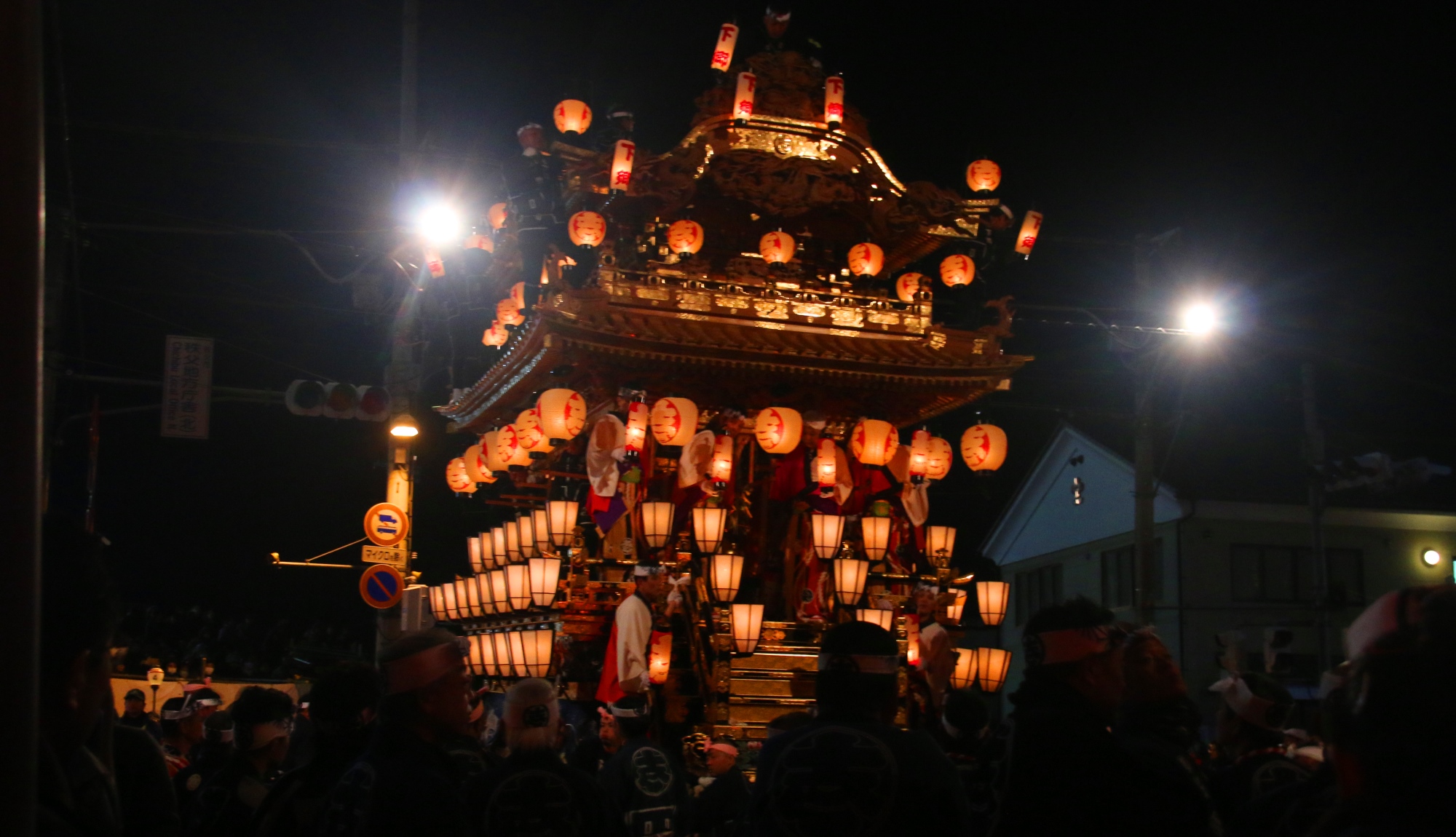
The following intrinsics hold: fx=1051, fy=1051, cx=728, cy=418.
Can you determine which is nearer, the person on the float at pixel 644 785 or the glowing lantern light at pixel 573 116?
the person on the float at pixel 644 785

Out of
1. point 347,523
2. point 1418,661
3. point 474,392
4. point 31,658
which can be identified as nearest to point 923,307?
point 474,392

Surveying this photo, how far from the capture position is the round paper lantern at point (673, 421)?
13.3 meters

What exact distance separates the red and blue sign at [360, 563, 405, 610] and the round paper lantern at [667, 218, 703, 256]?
234 inches

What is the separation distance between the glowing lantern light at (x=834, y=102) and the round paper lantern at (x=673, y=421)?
4.65m

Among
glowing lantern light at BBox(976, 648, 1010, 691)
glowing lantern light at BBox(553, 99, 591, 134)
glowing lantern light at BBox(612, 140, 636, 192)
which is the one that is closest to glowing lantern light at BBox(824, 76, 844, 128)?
glowing lantern light at BBox(612, 140, 636, 192)

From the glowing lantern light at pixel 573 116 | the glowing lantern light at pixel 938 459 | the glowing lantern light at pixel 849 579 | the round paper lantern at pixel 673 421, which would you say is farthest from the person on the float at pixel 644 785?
the glowing lantern light at pixel 573 116

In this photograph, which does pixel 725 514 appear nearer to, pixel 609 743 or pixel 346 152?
pixel 609 743

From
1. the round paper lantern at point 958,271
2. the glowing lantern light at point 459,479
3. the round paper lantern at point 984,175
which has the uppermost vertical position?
the round paper lantern at point 984,175

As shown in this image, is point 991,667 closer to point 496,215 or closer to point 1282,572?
point 496,215

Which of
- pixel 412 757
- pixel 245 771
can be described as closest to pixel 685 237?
pixel 245 771

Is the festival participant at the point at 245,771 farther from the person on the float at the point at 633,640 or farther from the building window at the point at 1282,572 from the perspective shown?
the building window at the point at 1282,572

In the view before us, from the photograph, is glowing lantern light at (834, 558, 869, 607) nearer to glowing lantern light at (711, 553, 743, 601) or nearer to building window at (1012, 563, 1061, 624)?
glowing lantern light at (711, 553, 743, 601)

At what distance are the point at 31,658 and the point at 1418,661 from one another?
2.27 metres

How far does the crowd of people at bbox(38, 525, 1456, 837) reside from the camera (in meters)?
2.01
